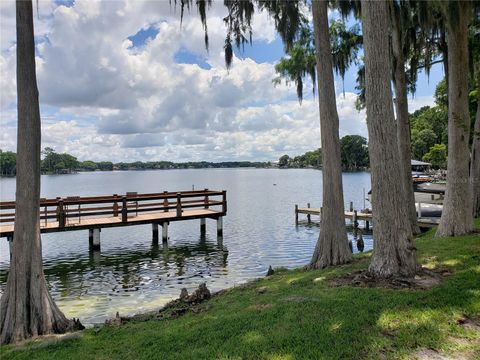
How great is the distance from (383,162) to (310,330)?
3.57 metres

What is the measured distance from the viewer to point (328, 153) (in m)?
10.0

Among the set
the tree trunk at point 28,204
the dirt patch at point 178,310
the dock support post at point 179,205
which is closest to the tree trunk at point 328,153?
the dirt patch at point 178,310

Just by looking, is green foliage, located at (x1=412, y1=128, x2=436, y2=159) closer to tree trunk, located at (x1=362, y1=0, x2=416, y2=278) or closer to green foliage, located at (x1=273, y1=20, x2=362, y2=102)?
green foliage, located at (x1=273, y1=20, x2=362, y2=102)

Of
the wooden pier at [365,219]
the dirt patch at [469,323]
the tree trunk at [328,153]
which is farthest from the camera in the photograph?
the wooden pier at [365,219]

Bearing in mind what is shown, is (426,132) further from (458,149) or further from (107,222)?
Result: (458,149)

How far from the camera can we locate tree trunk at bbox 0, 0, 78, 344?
260 inches

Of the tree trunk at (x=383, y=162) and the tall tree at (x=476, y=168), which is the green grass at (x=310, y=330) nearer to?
the tree trunk at (x=383, y=162)

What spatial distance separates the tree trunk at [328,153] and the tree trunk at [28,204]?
19.8 ft

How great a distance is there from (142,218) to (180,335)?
617 inches

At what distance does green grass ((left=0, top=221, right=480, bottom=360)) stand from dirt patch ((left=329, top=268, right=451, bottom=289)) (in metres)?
0.21

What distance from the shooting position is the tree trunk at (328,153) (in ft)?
32.2

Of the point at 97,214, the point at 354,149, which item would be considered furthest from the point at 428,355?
A: the point at 354,149

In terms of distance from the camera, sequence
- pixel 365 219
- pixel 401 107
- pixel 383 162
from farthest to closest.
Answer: pixel 365 219 < pixel 401 107 < pixel 383 162

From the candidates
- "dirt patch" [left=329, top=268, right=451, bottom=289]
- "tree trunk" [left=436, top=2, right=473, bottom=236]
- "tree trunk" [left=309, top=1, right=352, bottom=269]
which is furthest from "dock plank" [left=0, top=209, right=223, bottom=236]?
"dirt patch" [left=329, top=268, right=451, bottom=289]
